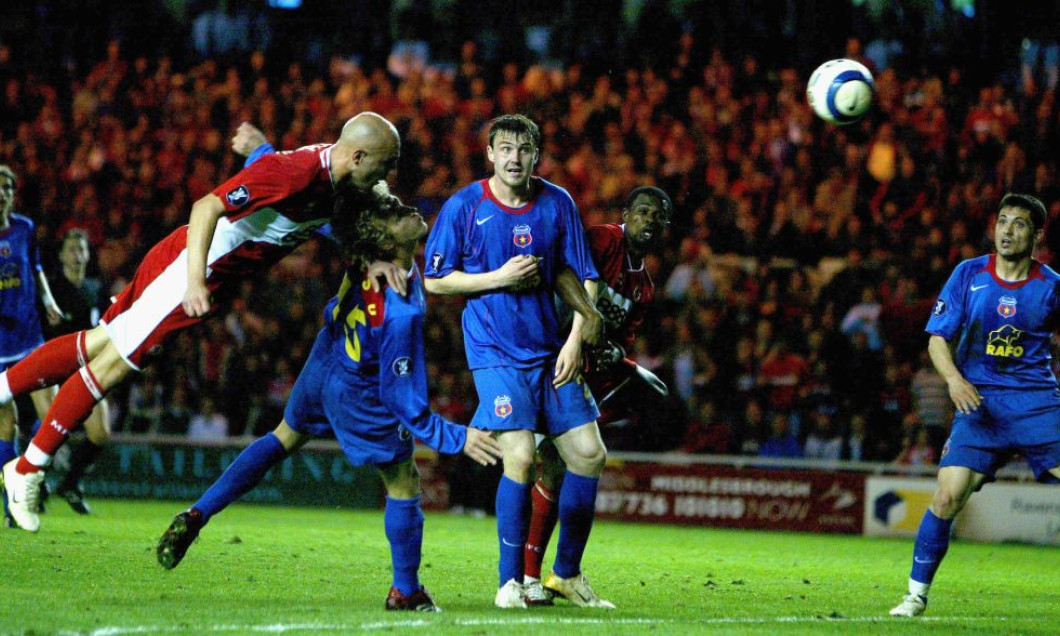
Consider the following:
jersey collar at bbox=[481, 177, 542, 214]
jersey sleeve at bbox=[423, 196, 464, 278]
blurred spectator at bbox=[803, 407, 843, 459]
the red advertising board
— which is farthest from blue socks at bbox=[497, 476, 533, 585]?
blurred spectator at bbox=[803, 407, 843, 459]

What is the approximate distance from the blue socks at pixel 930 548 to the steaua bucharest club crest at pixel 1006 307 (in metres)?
1.16

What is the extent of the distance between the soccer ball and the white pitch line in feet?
12.7

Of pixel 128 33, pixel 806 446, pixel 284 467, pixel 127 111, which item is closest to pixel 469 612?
A: pixel 806 446

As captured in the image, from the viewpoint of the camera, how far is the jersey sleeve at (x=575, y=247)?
715 centimetres

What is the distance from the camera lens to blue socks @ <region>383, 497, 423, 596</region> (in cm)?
641

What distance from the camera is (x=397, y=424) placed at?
21.5 ft

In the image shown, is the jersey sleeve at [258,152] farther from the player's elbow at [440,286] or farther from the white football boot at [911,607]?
the white football boot at [911,607]

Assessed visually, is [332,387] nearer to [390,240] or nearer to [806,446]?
[390,240]

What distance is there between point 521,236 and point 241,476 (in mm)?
1900

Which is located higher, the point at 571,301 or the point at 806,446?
the point at 571,301

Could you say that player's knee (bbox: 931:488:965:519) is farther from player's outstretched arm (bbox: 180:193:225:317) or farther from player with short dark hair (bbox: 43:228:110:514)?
player with short dark hair (bbox: 43:228:110:514)

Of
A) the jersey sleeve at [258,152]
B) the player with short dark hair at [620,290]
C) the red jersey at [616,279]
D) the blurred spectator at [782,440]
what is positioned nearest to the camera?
the jersey sleeve at [258,152]

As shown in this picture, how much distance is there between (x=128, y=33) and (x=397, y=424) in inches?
778

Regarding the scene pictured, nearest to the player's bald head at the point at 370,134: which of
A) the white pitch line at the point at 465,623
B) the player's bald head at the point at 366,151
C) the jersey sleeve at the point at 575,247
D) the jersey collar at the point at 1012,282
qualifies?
the player's bald head at the point at 366,151
